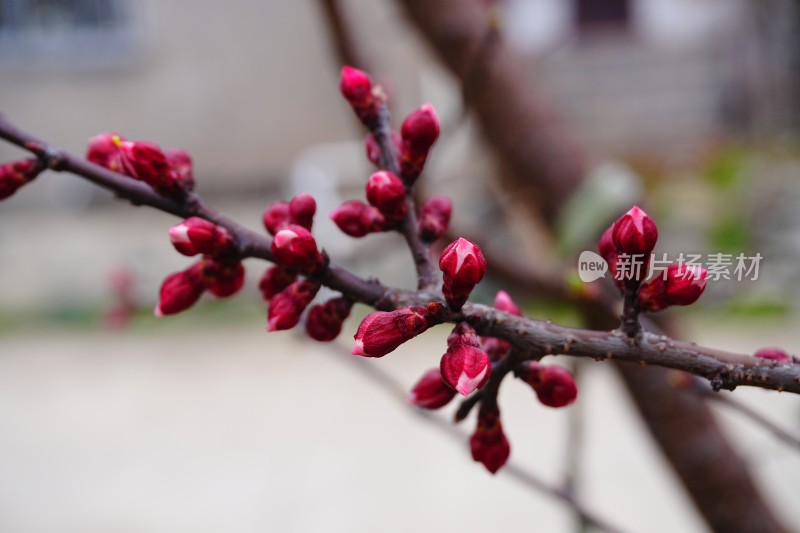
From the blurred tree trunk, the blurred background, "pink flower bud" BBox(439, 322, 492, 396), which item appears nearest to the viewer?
"pink flower bud" BBox(439, 322, 492, 396)

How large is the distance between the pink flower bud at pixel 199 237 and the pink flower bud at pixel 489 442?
0.40 feet

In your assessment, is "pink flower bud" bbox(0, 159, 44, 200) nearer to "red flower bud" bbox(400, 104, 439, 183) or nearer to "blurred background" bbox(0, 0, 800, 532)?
"red flower bud" bbox(400, 104, 439, 183)

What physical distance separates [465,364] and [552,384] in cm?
7

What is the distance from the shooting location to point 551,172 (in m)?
0.85

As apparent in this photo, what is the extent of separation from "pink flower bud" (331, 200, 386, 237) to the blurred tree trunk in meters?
0.37

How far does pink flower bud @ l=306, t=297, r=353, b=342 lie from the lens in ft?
0.98

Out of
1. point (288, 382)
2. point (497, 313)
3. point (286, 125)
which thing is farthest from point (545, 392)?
point (286, 125)

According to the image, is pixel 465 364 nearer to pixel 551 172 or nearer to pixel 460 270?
pixel 460 270

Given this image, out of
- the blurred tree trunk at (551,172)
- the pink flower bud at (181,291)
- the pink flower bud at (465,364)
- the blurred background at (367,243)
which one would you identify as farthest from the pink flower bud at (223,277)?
the blurred tree trunk at (551,172)

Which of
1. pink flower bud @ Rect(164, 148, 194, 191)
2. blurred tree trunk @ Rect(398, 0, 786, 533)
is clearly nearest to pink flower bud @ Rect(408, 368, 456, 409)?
pink flower bud @ Rect(164, 148, 194, 191)

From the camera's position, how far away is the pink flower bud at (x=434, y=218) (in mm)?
325

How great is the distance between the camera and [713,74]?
5180 millimetres

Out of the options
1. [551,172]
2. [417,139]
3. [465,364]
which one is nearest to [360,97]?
[417,139]

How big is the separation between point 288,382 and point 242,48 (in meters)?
2.79
